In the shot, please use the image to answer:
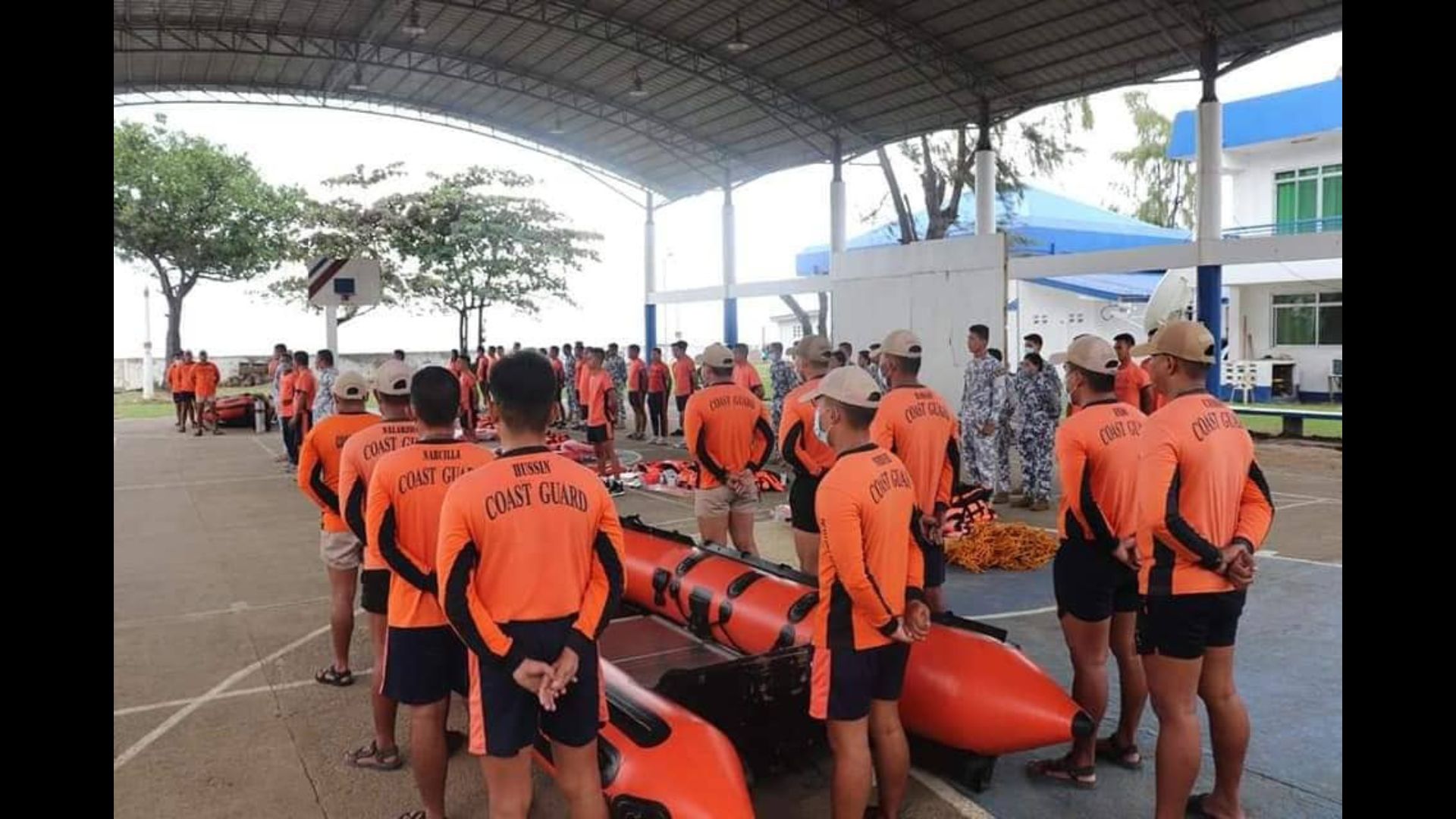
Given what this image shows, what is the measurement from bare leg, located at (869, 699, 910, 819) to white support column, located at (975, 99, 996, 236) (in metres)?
15.6

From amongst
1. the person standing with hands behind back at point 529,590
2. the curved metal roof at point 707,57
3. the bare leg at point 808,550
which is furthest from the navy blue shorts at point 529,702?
the curved metal roof at point 707,57

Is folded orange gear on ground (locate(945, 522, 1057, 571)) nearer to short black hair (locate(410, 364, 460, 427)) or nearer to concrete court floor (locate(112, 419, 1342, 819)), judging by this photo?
concrete court floor (locate(112, 419, 1342, 819))

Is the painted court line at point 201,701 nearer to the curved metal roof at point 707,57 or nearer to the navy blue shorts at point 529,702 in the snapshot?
the navy blue shorts at point 529,702

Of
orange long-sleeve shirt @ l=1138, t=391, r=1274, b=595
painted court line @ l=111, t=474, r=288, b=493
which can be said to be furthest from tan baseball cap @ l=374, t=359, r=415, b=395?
painted court line @ l=111, t=474, r=288, b=493

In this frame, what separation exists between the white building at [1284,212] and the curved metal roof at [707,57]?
9571mm

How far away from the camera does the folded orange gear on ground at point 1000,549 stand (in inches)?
302

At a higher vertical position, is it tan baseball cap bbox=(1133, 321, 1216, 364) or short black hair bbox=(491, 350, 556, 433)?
tan baseball cap bbox=(1133, 321, 1216, 364)

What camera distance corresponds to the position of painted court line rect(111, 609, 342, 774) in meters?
4.56

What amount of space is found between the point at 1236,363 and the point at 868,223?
31.7 ft

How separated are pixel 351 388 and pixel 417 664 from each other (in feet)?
6.79

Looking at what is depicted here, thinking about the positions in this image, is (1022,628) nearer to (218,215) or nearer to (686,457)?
(686,457)
